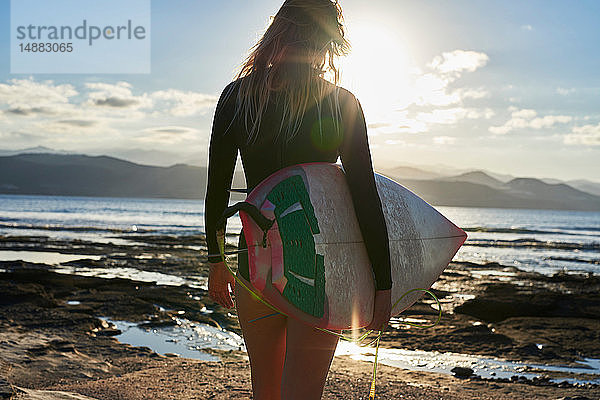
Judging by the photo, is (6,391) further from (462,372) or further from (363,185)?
(462,372)

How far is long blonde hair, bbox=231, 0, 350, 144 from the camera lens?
1694 mm

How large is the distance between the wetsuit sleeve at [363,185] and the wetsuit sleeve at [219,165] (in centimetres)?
43

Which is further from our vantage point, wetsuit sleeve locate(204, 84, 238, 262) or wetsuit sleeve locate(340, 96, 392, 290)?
wetsuit sleeve locate(204, 84, 238, 262)

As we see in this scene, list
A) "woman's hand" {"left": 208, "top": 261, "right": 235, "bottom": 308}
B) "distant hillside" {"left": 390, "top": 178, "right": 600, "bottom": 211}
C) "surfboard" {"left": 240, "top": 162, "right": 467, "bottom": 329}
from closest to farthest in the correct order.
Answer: "surfboard" {"left": 240, "top": 162, "right": 467, "bottom": 329}
"woman's hand" {"left": 208, "top": 261, "right": 235, "bottom": 308}
"distant hillside" {"left": 390, "top": 178, "right": 600, "bottom": 211}

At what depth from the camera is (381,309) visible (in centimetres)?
179

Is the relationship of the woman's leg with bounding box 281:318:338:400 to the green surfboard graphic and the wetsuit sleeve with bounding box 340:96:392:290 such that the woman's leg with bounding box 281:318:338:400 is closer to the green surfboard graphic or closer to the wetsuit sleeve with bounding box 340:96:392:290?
the green surfboard graphic

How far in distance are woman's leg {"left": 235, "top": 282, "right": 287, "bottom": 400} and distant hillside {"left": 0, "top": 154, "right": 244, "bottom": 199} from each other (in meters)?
142

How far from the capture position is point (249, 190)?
6.25 feet

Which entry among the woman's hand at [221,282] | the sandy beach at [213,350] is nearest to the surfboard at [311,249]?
the woman's hand at [221,282]

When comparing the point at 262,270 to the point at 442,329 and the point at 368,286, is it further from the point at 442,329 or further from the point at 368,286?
the point at 442,329

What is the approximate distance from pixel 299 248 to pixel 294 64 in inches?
23.9

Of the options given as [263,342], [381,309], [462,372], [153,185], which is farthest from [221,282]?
[153,185]

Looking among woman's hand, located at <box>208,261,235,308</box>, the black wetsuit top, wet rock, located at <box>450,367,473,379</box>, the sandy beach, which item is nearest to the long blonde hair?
the black wetsuit top

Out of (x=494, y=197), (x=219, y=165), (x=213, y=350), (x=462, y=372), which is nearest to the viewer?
(x=219, y=165)
